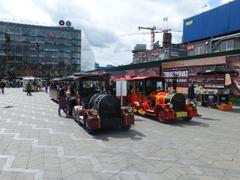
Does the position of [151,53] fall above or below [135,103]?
above

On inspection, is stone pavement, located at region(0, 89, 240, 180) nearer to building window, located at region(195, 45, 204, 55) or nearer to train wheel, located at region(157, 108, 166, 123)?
train wheel, located at region(157, 108, 166, 123)

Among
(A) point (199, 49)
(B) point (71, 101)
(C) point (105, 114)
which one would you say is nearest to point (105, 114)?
(C) point (105, 114)

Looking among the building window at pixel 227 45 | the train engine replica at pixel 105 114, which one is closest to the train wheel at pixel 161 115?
the train engine replica at pixel 105 114

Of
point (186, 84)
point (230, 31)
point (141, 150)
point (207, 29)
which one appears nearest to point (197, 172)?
point (141, 150)

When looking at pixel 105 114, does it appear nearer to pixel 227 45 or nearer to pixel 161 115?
pixel 161 115

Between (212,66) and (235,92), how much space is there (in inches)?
104

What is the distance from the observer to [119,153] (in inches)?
264

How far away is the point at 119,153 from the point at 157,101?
6.14 metres

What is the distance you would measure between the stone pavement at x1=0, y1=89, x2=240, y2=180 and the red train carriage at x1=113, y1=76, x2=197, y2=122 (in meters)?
1.13

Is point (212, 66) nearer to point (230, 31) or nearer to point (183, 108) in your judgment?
point (183, 108)

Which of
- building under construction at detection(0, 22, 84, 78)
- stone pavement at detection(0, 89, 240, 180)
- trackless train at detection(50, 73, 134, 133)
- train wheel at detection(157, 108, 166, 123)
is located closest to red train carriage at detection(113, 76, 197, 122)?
train wheel at detection(157, 108, 166, 123)

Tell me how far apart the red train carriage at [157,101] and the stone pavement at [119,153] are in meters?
1.13

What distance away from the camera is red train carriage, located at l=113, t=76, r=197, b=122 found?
452 inches

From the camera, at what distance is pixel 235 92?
58.1 ft
